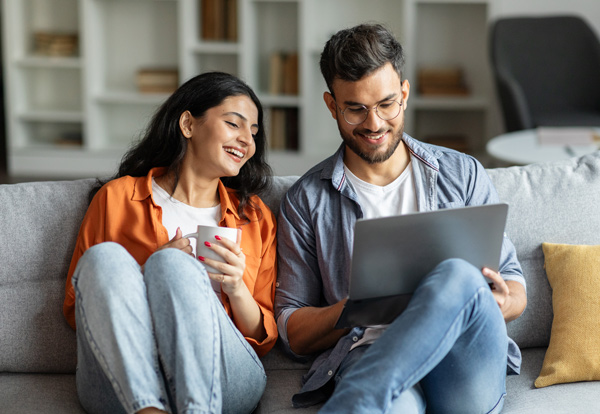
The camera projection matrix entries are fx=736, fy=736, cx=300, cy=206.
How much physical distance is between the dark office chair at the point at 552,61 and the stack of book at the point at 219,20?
170cm

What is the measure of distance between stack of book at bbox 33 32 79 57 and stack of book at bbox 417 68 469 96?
2.39 m

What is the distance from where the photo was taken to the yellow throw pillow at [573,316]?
66.7 inches

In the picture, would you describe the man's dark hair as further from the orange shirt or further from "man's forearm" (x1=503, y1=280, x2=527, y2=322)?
"man's forearm" (x1=503, y1=280, x2=527, y2=322)

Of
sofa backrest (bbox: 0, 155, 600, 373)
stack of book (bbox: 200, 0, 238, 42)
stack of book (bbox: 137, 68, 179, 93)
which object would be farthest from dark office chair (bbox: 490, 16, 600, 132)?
sofa backrest (bbox: 0, 155, 600, 373)

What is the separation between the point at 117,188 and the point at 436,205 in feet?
2.54

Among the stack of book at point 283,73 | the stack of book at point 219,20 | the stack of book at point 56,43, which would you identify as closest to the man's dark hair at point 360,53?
the stack of book at point 283,73

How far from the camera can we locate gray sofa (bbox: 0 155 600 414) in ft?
5.77

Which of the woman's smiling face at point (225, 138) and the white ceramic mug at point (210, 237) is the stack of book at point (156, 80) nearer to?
the woman's smiling face at point (225, 138)

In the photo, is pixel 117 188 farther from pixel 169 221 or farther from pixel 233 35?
pixel 233 35

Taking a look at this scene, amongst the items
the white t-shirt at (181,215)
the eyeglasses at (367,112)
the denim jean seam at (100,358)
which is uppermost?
the eyeglasses at (367,112)

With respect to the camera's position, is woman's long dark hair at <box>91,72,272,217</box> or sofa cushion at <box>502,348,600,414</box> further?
woman's long dark hair at <box>91,72,272,217</box>

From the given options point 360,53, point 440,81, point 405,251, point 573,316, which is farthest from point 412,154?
point 440,81

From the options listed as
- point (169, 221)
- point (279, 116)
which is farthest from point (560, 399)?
point (279, 116)

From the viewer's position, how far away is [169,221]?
5.93ft
